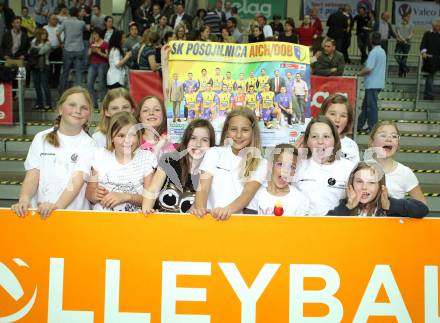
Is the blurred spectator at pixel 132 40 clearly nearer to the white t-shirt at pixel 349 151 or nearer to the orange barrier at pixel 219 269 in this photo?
the white t-shirt at pixel 349 151

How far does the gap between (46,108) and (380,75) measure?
236 inches

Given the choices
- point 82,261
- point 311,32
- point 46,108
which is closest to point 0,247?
point 82,261

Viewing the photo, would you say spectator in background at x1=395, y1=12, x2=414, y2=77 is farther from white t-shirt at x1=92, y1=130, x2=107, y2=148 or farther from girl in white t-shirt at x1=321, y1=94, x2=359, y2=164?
white t-shirt at x1=92, y1=130, x2=107, y2=148

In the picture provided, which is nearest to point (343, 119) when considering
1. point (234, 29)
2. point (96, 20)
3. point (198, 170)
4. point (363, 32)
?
point (198, 170)

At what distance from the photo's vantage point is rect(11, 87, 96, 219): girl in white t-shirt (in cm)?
507

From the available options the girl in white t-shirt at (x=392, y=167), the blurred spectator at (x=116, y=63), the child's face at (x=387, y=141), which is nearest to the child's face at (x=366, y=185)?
the girl in white t-shirt at (x=392, y=167)

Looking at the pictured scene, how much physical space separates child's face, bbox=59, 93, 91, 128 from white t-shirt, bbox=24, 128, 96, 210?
0.57 ft

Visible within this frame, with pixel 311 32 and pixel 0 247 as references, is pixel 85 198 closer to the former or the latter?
pixel 0 247

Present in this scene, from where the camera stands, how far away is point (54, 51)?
14617 mm

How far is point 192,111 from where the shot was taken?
6270 mm

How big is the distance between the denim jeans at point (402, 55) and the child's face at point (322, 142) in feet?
37.3

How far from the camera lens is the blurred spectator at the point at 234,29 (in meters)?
16.0

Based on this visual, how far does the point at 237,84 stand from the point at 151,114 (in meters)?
0.95

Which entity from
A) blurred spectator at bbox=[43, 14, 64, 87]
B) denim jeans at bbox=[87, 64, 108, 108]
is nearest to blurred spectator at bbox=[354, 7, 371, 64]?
denim jeans at bbox=[87, 64, 108, 108]
